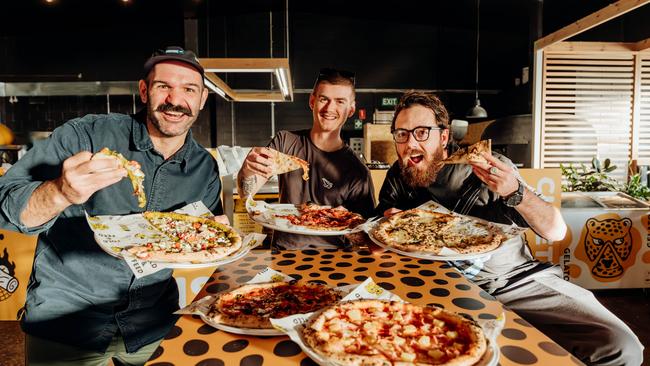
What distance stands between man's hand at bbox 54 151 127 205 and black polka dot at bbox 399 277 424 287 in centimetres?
120

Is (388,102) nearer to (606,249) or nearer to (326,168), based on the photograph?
(606,249)

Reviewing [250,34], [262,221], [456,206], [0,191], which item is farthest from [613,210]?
[250,34]

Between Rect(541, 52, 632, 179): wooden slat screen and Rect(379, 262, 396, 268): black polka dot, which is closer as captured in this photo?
Rect(379, 262, 396, 268): black polka dot

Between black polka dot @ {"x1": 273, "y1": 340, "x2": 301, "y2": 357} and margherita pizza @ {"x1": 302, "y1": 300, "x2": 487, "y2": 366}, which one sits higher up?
margherita pizza @ {"x1": 302, "y1": 300, "x2": 487, "y2": 366}

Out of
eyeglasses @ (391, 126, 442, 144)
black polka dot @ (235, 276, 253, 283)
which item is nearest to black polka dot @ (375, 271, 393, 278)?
black polka dot @ (235, 276, 253, 283)

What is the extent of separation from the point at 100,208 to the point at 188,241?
23.0 inches

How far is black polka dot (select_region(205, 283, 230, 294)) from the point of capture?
1.59 meters

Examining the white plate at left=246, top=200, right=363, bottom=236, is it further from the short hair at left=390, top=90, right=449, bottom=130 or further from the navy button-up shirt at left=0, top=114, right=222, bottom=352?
the short hair at left=390, top=90, right=449, bottom=130

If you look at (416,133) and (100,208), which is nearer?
(100,208)

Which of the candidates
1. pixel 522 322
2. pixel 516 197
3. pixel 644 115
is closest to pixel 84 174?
pixel 522 322

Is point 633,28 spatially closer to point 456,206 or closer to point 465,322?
point 456,206

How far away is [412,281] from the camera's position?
5.47ft

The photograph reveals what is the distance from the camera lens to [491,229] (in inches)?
81.0

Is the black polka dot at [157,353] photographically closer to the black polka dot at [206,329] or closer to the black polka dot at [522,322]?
the black polka dot at [206,329]
